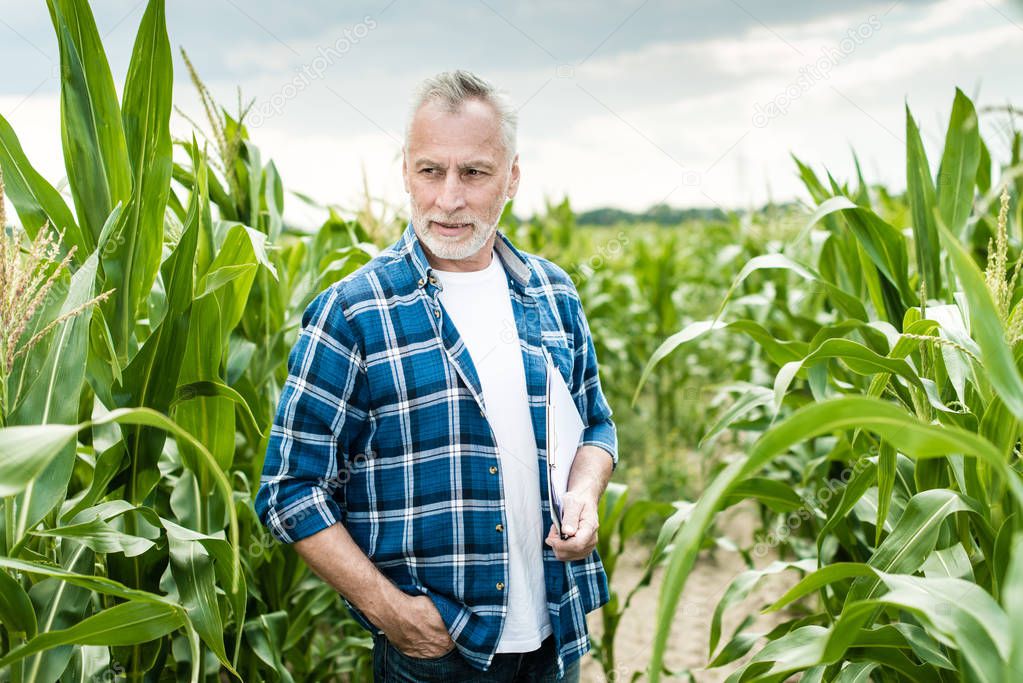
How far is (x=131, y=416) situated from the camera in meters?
0.94

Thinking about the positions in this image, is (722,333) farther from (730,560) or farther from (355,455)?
(355,455)

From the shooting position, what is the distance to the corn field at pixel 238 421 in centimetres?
94

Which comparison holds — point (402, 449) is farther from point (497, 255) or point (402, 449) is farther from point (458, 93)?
point (458, 93)

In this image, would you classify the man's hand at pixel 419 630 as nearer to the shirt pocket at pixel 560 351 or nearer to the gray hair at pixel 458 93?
the shirt pocket at pixel 560 351

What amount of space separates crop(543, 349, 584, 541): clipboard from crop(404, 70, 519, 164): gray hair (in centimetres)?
49

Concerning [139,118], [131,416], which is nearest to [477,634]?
[131,416]

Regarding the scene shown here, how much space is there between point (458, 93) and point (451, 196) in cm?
19

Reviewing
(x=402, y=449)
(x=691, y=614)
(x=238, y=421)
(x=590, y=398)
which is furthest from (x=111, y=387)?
(x=691, y=614)

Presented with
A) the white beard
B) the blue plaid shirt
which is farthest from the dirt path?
the white beard

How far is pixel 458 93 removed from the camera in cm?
153

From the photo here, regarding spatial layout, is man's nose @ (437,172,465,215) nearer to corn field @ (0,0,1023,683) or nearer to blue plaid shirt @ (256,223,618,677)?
blue plaid shirt @ (256,223,618,677)

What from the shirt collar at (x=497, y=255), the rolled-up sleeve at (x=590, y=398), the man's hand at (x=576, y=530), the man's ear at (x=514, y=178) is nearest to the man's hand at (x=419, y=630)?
the man's hand at (x=576, y=530)

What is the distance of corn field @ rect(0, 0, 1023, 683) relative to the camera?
36.9 inches

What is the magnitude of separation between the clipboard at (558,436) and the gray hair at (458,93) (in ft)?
1.59
